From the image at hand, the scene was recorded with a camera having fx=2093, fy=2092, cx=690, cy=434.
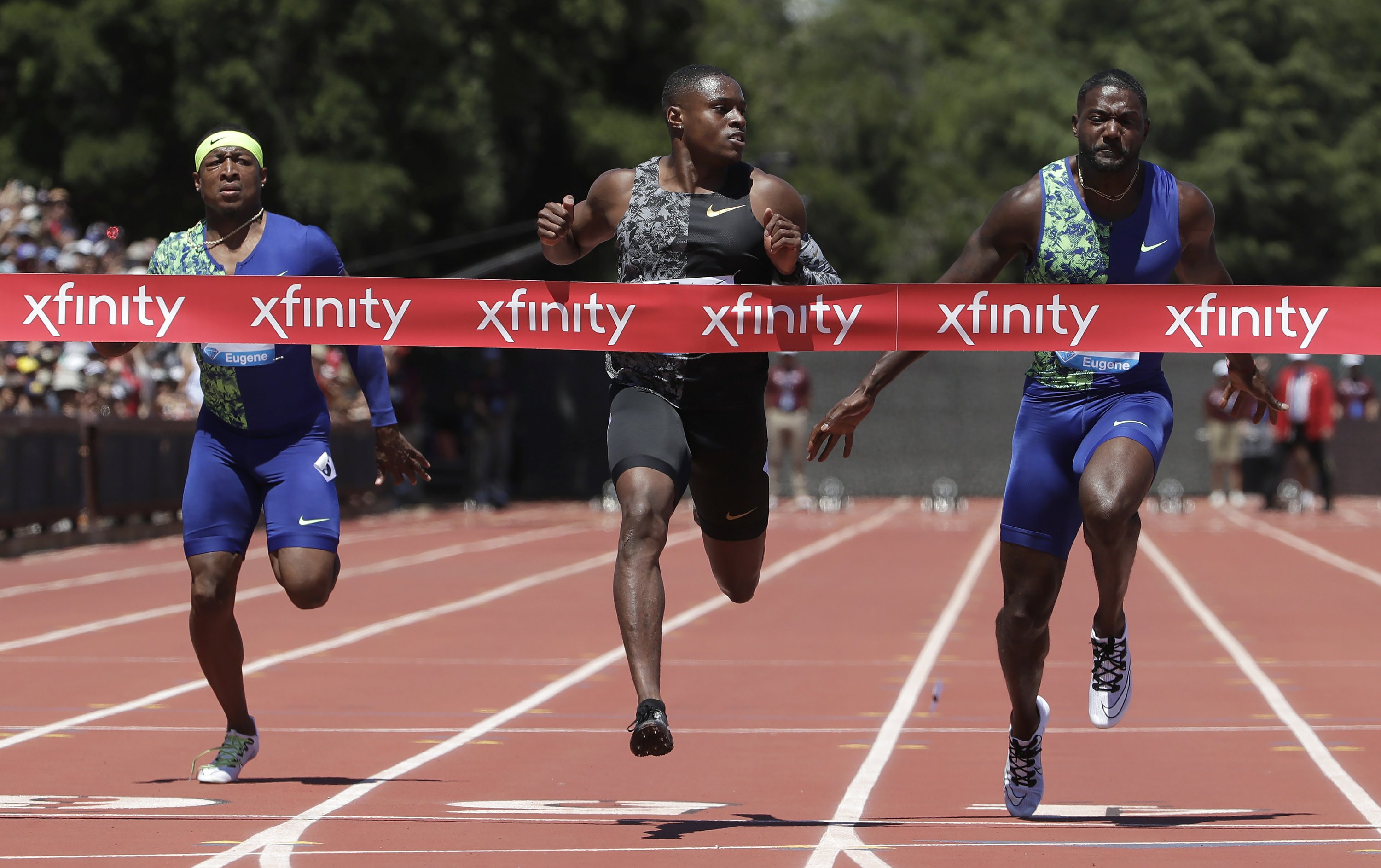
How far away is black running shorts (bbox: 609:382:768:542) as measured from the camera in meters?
6.43

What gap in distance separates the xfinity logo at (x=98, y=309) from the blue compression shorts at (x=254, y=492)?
15.4 inches

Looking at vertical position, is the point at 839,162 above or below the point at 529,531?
above

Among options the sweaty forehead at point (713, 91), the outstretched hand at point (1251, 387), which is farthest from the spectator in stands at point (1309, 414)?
the sweaty forehead at point (713, 91)

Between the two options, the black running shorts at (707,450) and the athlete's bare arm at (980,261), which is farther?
the athlete's bare arm at (980,261)

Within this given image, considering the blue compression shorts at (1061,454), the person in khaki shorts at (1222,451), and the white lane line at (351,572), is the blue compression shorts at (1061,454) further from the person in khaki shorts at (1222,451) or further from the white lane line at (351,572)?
the person in khaki shorts at (1222,451)

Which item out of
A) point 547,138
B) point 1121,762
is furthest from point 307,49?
point 1121,762

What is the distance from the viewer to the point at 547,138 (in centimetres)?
3722

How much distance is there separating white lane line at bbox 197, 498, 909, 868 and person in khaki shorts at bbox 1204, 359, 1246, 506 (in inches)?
680

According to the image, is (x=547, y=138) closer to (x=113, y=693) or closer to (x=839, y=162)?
(x=839, y=162)

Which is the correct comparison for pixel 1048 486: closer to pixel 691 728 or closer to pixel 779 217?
pixel 779 217

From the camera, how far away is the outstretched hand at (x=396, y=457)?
7242 mm

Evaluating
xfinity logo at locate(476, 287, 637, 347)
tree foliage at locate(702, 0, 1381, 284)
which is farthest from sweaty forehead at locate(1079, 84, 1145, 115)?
tree foliage at locate(702, 0, 1381, 284)

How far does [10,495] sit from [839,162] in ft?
133

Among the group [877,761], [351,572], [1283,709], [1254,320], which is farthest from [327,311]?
[351,572]
